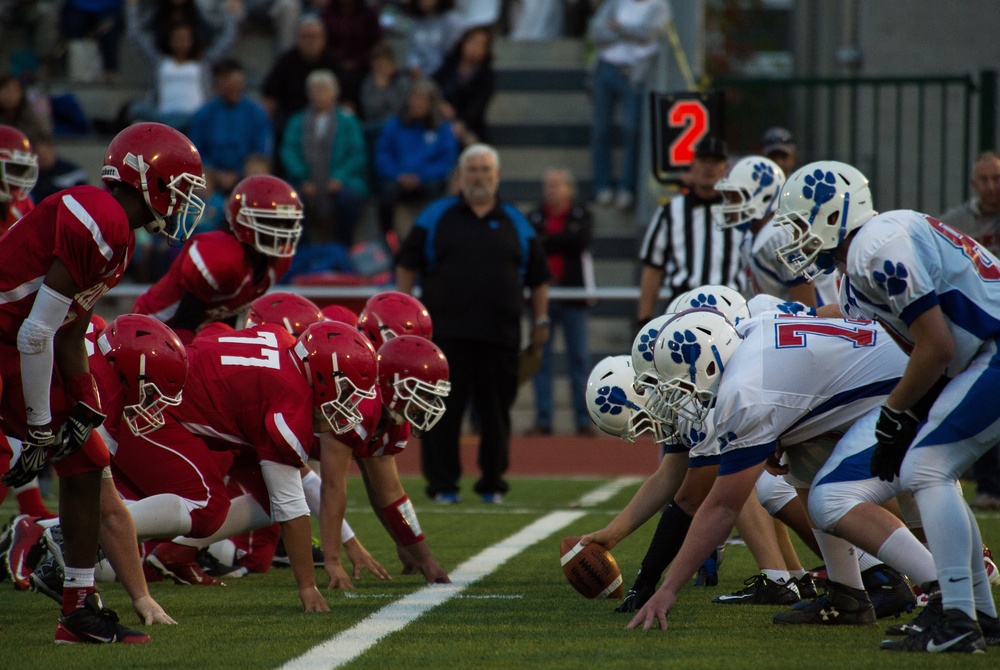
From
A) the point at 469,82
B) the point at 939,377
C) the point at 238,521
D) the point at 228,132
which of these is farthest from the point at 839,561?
the point at 469,82

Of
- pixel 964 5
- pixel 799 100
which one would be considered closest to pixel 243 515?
pixel 799 100

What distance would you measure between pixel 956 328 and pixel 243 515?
2877 mm

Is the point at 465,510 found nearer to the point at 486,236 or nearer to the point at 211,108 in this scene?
the point at 486,236

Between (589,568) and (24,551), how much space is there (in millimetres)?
2354

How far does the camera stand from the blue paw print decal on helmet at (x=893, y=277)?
157 inches

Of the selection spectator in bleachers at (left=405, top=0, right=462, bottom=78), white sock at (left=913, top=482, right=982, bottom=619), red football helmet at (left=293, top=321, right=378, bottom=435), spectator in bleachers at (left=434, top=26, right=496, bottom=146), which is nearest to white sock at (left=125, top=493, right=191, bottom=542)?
red football helmet at (left=293, top=321, right=378, bottom=435)

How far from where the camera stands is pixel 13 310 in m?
4.19

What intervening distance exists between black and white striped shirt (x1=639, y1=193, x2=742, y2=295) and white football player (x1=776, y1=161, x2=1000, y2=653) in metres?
3.40

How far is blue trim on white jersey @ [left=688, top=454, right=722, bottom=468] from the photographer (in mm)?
4840

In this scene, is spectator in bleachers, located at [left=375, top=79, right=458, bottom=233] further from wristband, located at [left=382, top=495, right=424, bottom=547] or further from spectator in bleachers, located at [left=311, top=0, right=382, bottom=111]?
wristband, located at [left=382, top=495, right=424, bottom=547]

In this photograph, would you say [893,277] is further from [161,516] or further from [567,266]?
[567,266]

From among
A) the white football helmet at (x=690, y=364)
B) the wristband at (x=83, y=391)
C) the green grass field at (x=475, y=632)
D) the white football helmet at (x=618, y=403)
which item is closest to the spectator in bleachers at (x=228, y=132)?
the green grass field at (x=475, y=632)

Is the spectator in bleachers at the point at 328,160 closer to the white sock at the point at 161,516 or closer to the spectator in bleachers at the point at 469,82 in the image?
the spectator in bleachers at the point at 469,82

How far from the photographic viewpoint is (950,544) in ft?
13.2
